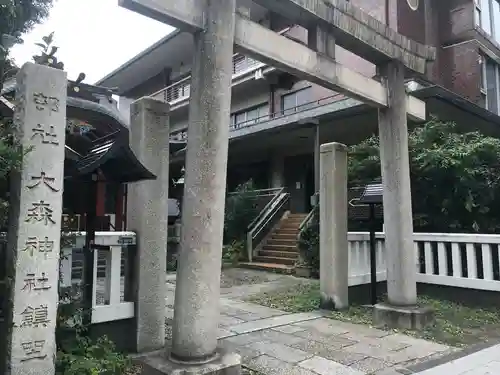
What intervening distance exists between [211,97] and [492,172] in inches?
286

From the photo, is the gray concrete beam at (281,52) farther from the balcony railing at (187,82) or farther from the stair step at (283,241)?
the balcony railing at (187,82)

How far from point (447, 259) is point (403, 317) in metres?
2.28

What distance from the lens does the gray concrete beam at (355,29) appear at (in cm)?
506

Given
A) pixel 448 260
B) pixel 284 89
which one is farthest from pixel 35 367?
pixel 284 89

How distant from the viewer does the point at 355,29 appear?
5.77 m

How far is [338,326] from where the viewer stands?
5.94 m

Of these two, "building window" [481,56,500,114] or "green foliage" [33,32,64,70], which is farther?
"building window" [481,56,500,114]

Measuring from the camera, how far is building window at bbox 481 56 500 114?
622 inches

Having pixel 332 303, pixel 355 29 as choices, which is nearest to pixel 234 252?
pixel 332 303

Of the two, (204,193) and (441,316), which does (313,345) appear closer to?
(204,193)

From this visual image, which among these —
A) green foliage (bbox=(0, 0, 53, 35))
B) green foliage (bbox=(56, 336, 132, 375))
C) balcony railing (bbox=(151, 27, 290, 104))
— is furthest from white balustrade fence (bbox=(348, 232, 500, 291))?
balcony railing (bbox=(151, 27, 290, 104))

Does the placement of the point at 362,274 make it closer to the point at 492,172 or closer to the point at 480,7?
the point at 492,172

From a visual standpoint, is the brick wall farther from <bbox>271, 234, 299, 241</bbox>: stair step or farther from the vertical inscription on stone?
the vertical inscription on stone

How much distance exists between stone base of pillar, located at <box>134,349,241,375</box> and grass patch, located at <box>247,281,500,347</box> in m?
2.95
